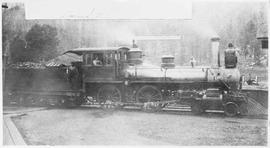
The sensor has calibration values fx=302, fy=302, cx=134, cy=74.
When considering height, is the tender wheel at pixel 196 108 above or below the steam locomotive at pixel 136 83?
below

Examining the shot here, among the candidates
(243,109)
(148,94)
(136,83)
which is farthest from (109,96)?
(243,109)

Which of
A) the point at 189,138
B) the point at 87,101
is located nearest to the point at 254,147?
the point at 189,138

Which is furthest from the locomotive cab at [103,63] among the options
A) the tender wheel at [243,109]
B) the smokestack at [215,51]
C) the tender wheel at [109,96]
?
the tender wheel at [243,109]

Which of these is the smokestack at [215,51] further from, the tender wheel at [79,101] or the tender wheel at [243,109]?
the tender wheel at [79,101]

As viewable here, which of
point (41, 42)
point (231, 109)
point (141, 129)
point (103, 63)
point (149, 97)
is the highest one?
point (41, 42)

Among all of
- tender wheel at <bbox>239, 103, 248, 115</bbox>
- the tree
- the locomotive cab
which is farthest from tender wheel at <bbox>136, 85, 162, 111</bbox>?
the tree

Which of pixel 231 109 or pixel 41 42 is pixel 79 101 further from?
pixel 231 109
